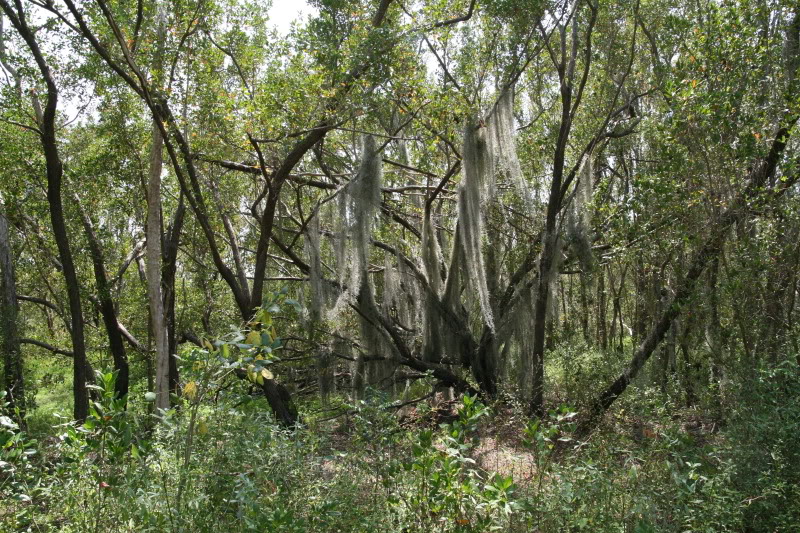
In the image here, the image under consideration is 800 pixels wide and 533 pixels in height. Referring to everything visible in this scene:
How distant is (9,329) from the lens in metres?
7.88

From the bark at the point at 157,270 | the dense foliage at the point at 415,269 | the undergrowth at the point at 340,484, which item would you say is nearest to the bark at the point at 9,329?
the dense foliage at the point at 415,269

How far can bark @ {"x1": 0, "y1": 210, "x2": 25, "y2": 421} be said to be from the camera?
7664 millimetres

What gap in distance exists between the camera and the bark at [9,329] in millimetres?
7664

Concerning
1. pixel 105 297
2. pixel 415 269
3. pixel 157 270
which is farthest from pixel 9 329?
pixel 415 269

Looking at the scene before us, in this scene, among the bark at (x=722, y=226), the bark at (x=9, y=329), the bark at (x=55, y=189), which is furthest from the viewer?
the bark at (x=9, y=329)

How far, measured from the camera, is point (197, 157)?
7145mm

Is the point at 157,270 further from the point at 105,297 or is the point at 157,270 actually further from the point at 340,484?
the point at 340,484

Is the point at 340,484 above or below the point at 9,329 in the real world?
below

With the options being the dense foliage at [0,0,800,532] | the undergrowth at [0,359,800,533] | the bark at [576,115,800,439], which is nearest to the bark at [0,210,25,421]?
the dense foliage at [0,0,800,532]

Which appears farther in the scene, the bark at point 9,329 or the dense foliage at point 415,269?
the bark at point 9,329

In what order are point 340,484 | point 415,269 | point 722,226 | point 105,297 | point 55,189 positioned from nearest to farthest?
point 340,484, point 722,226, point 55,189, point 415,269, point 105,297

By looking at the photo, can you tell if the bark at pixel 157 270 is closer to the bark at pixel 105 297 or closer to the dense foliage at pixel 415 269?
the dense foliage at pixel 415 269

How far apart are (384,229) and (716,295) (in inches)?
171

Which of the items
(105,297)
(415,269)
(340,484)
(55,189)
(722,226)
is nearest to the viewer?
(340,484)
